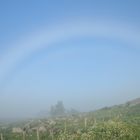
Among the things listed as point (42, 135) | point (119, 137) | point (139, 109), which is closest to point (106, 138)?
point (119, 137)

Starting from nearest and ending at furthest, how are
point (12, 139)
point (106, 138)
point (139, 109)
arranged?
1. point (106, 138)
2. point (12, 139)
3. point (139, 109)

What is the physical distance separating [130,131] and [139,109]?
38.5 m

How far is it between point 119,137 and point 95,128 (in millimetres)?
4391

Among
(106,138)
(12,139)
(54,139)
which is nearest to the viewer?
(106,138)

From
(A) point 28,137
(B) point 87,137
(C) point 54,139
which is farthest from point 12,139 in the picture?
(B) point 87,137

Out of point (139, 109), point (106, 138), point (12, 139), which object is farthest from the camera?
point (139, 109)

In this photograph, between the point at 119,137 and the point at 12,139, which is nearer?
the point at 119,137

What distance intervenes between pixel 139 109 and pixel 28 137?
39.7 metres

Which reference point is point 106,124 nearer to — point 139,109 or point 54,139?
point 54,139

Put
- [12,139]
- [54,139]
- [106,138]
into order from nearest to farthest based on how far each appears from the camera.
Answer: [106,138] → [54,139] → [12,139]

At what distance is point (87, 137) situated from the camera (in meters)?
40.7

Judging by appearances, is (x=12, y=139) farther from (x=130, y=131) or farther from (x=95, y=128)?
(x=130, y=131)

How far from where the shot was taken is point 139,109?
258 ft

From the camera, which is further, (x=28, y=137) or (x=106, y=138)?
(x=28, y=137)
